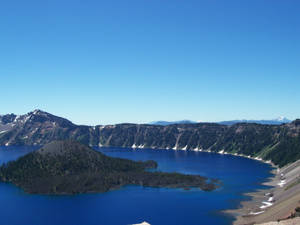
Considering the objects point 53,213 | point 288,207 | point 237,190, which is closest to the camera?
point 288,207

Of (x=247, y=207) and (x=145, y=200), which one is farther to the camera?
(x=145, y=200)

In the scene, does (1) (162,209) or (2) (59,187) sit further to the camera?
(2) (59,187)

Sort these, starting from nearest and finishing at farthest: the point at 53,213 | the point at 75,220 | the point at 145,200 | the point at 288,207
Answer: the point at 288,207, the point at 75,220, the point at 53,213, the point at 145,200

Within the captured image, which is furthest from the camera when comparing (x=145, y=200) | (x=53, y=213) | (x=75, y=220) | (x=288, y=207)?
(x=145, y=200)

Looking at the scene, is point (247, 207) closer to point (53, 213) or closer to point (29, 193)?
point (53, 213)

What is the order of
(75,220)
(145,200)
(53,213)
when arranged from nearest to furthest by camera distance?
(75,220)
(53,213)
(145,200)

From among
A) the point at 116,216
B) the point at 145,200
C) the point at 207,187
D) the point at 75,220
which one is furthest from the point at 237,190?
the point at 75,220

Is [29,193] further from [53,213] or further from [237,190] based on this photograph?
[237,190]

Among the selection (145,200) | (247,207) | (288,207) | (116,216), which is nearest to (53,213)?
(116,216)
